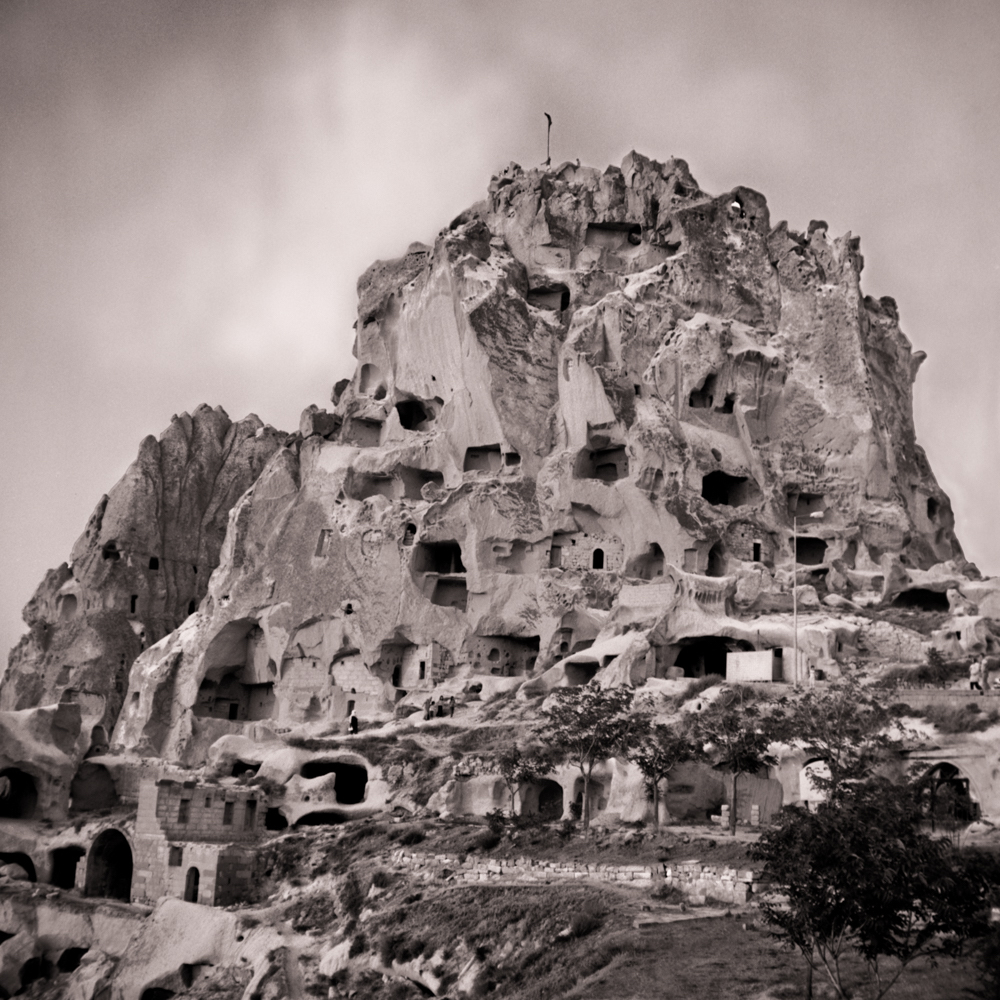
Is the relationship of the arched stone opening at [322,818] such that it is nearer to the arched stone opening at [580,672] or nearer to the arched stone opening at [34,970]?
the arched stone opening at [34,970]

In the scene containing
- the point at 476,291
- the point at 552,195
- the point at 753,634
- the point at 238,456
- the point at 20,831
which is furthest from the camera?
the point at 238,456

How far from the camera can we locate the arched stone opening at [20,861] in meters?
47.6

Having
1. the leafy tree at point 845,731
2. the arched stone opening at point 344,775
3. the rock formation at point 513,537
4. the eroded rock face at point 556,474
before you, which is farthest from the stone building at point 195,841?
the leafy tree at point 845,731

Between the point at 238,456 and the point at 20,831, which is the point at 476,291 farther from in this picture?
the point at 20,831

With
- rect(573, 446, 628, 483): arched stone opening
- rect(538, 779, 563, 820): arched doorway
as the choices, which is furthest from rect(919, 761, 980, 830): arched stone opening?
rect(573, 446, 628, 483): arched stone opening

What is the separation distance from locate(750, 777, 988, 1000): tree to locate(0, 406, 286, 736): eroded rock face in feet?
199

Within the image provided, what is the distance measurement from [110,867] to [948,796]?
95.5 feet

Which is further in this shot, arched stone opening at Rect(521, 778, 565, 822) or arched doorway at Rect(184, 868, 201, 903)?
arched stone opening at Rect(521, 778, 565, 822)

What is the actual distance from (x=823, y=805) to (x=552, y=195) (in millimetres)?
64552

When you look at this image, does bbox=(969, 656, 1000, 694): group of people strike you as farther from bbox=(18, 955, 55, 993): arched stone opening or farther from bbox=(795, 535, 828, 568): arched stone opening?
bbox=(18, 955, 55, 993): arched stone opening

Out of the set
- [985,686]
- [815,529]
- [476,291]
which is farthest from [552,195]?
[985,686]

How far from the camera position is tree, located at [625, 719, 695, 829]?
38125 mm

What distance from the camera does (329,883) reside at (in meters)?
37.8

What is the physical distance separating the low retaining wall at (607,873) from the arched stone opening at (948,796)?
6686 mm
